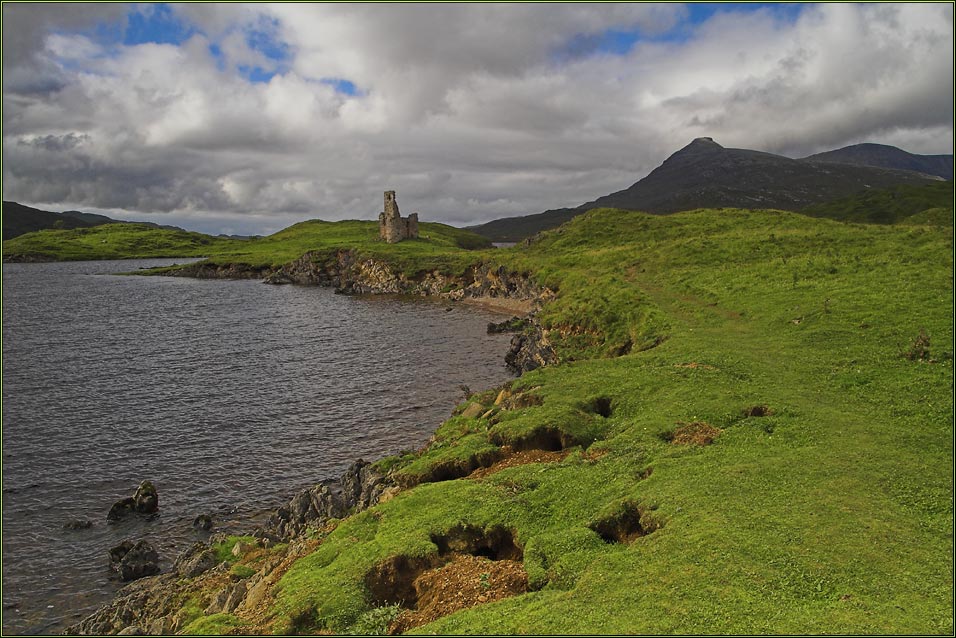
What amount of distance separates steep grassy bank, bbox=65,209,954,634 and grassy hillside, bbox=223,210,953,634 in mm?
85

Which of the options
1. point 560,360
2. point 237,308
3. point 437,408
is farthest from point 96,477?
point 237,308

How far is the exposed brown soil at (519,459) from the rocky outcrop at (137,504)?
74.0 ft

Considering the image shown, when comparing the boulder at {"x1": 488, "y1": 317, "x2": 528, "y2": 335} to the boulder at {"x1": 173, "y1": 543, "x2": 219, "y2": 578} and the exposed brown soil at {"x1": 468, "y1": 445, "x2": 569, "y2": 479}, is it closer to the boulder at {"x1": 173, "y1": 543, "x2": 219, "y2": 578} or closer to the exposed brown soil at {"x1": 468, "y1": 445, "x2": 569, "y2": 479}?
the exposed brown soil at {"x1": 468, "y1": 445, "x2": 569, "y2": 479}

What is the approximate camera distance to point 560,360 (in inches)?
1959

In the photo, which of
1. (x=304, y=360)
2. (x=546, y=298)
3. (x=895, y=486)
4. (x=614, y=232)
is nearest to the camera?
(x=895, y=486)

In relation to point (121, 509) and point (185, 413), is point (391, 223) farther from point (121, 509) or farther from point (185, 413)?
point (121, 509)

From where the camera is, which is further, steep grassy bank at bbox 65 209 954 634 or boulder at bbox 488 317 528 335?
boulder at bbox 488 317 528 335

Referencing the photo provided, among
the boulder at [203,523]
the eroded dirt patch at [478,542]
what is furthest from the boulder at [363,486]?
the eroded dirt patch at [478,542]

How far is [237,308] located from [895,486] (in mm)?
117074

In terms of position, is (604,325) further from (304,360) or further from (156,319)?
(156,319)

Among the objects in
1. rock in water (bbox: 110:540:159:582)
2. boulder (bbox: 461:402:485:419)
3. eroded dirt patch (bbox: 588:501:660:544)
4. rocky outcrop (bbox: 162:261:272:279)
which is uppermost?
rocky outcrop (bbox: 162:261:272:279)

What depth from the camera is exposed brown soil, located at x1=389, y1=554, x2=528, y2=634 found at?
1648cm

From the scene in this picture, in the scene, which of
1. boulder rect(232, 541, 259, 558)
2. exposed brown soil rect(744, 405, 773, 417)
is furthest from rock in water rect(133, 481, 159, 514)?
exposed brown soil rect(744, 405, 773, 417)

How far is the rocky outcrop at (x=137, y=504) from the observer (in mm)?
34500
